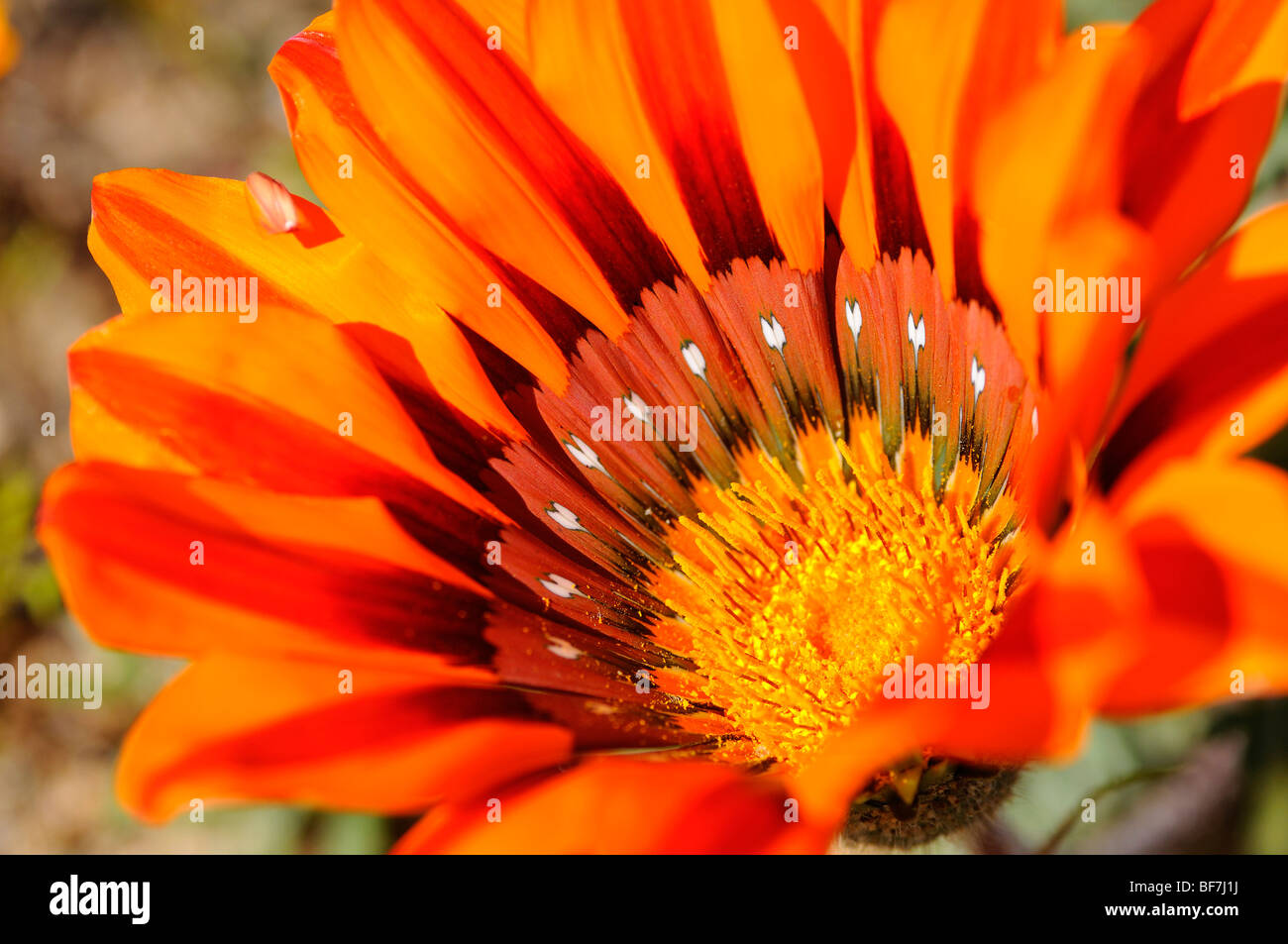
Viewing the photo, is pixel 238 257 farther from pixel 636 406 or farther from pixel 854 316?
pixel 854 316

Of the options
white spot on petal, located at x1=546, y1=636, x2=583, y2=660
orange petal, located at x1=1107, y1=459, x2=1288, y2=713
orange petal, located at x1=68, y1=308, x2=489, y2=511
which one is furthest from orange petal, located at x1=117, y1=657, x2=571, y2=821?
orange petal, located at x1=1107, y1=459, x2=1288, y2=713

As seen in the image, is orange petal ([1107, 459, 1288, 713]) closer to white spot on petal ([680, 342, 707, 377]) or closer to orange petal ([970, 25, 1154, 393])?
orange petal ([970, 25, 1154, 393])

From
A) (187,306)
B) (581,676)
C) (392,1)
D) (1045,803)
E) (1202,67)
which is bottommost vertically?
(1045,803)

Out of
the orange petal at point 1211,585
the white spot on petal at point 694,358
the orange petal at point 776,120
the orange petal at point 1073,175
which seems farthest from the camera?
the white spot on petal at point 694,358

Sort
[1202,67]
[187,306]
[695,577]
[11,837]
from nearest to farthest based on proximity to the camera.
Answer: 1. [1202,67]
2. [187,306]
3. [695,577]
4. [11,837]

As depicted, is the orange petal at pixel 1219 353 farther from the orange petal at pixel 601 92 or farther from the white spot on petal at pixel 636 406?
the white spot on petal at pixel 636 406

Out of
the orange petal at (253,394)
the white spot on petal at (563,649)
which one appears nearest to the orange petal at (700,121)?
the orange petal at (253,394)

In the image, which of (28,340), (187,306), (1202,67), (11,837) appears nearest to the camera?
(1202,67)
